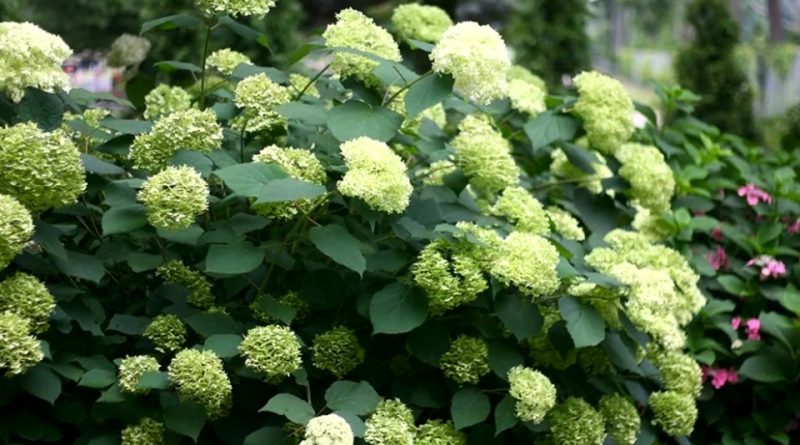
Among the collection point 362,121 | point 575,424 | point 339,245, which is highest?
point 362,121

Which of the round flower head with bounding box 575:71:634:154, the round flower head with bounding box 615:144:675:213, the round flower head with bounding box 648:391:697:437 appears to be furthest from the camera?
the round flower head with bounding box 615:144:675:213

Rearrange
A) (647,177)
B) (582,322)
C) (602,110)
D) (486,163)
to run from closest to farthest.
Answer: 1. (582,322)
2. (486,163)
3. (602,110)
4. (647,177)

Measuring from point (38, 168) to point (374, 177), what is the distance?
52 cm

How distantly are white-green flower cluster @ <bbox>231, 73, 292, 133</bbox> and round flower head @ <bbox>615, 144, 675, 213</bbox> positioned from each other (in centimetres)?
97

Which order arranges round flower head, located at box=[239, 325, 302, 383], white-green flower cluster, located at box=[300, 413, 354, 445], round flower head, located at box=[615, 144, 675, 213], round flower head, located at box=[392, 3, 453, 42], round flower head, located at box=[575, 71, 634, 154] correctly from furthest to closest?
round flower head, located at box=[392, 3, 453, 42] < round flower head, located at box=[615, 144, 675, 213] < round flower head, located at box=[575, 71, 634, 154] < round flower head, located at box=[239, 325, 302, 383] < white-green flower cluster, located at box=[300, 413, 354, 445]

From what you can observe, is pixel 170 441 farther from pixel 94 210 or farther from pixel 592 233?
pixel 592 233

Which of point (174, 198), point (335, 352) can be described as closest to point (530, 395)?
point (335, 352)

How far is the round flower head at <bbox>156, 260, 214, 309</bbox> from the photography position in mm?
1811

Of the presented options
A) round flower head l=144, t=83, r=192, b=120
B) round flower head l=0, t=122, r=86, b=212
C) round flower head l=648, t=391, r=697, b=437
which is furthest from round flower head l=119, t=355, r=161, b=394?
round flower head l=648, t=391, r=697, b=437

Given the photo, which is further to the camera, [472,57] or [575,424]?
[575,424]

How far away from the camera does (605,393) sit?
82.1 inches

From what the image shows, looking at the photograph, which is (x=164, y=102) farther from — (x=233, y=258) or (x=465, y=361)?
(x=465, y=361)

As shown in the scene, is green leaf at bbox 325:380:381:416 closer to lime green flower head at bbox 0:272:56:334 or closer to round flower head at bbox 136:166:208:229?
round flower head at bbox 136:166:208:229

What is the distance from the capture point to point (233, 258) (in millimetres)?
1632
